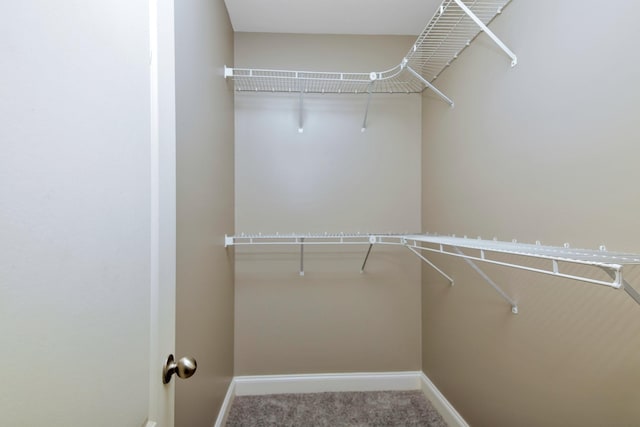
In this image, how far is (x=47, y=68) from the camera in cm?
39

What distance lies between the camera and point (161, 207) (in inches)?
27.9

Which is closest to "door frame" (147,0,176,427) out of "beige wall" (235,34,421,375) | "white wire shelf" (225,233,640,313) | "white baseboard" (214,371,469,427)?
"white wire shelf" (225,233,640,313)

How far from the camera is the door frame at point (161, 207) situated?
2.21 feet

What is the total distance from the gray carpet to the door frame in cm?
130

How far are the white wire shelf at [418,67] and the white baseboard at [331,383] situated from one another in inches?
73.4

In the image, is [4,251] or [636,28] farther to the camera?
[636,28]

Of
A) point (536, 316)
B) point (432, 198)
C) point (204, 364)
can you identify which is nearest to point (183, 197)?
point (204, 364)

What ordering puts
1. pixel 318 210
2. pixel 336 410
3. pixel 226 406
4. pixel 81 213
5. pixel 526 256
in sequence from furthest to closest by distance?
1. pixel 318 210
2. pixel 336 410
3. pixel 226 406
4. pixel 526 256
5. pixel 81 213

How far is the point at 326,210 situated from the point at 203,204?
945 millimetres

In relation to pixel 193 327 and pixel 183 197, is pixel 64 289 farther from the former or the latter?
pixel 193 327

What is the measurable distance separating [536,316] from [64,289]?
55.9 inches

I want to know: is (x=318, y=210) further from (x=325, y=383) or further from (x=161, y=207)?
(x=161, y=207)

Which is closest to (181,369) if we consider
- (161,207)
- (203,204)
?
(161,207)

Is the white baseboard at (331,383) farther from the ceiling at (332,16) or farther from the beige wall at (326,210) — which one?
the ceiling at (332,16)
